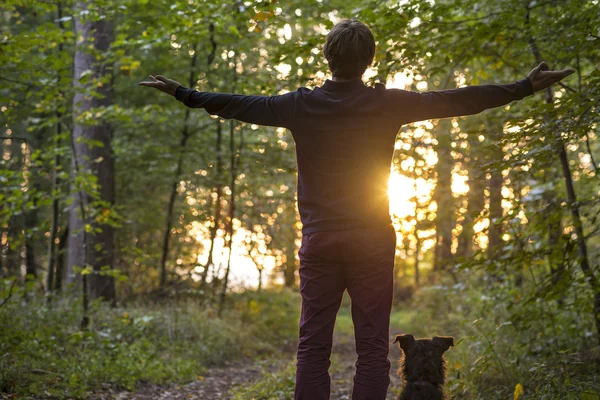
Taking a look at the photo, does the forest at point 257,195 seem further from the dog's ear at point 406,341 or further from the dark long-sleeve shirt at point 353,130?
the dark long-sleeve shirt at point 353,130

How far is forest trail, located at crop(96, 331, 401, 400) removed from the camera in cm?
603

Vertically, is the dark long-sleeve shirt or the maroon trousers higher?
the dark long-sleeve shirt

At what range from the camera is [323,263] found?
3.06 metres

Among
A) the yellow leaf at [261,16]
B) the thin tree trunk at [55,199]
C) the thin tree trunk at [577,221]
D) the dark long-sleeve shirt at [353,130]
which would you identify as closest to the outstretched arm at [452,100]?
the dark long-sleeve shirt at [353,130]

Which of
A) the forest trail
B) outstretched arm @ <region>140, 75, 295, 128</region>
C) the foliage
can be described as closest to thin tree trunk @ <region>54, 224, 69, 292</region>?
the foliage

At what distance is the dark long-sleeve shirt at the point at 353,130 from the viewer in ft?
9.84

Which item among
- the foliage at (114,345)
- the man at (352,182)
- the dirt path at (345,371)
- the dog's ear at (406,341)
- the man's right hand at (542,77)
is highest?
the man's right hand at (542,77)

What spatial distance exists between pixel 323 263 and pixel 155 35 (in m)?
5.91

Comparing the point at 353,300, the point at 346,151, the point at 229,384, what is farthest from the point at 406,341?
the point at 229,384

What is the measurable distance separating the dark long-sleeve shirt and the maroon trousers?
0.09m

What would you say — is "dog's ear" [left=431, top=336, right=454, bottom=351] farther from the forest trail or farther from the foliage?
the foliage

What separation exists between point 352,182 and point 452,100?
66 cm

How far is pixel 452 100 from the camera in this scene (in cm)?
303

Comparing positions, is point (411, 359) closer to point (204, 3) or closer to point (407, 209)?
point (407, 209)
